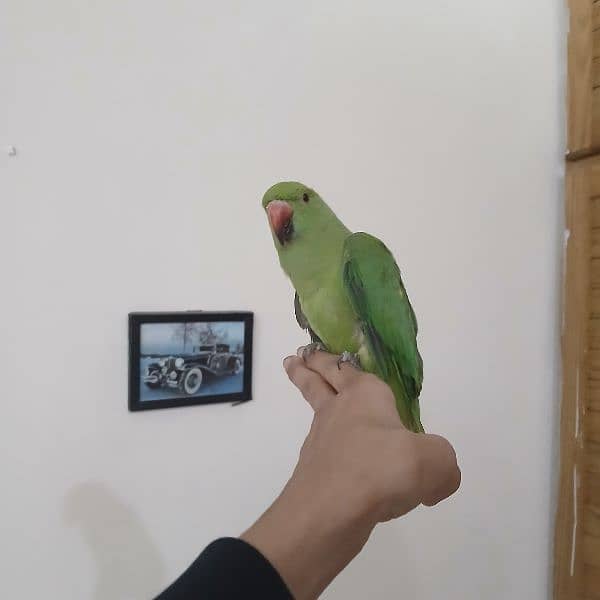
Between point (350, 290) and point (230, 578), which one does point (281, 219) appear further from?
point (230, 578)

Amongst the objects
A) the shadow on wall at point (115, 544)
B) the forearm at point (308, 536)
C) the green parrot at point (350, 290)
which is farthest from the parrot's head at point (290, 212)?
the shadow on wall at point (115, 544)

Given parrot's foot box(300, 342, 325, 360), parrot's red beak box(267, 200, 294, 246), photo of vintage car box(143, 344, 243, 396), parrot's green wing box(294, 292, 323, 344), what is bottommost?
photo of vintage car box(143, 344, 243, 396)

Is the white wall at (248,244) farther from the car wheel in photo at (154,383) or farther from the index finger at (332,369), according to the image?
the index finger at (332,369)

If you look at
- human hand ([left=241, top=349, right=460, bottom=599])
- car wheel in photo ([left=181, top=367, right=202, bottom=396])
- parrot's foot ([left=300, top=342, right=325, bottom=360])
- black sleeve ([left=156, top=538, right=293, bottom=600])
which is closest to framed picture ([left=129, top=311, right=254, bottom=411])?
car wheel in photo ([left=181, top=367, right=202, bottom=396])

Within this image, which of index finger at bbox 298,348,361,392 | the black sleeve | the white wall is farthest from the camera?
the white wall

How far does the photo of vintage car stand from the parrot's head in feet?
1.05

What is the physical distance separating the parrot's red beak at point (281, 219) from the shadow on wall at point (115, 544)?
51 centimetres

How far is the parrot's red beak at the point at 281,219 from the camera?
2.18ft

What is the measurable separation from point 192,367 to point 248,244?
0.22 m

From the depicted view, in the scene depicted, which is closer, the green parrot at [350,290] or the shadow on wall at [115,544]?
the green parrot at [350,290]

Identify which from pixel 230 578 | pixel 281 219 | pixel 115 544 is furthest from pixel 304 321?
pixel 115 544

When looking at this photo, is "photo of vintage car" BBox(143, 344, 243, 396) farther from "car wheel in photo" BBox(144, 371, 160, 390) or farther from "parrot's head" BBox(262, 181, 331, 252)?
"parrot's head" BBox(262, 181, 331, 252)

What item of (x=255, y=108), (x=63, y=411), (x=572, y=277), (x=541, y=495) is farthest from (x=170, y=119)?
(x=541, y=495)

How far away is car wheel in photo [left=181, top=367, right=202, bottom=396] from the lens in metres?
0.93
